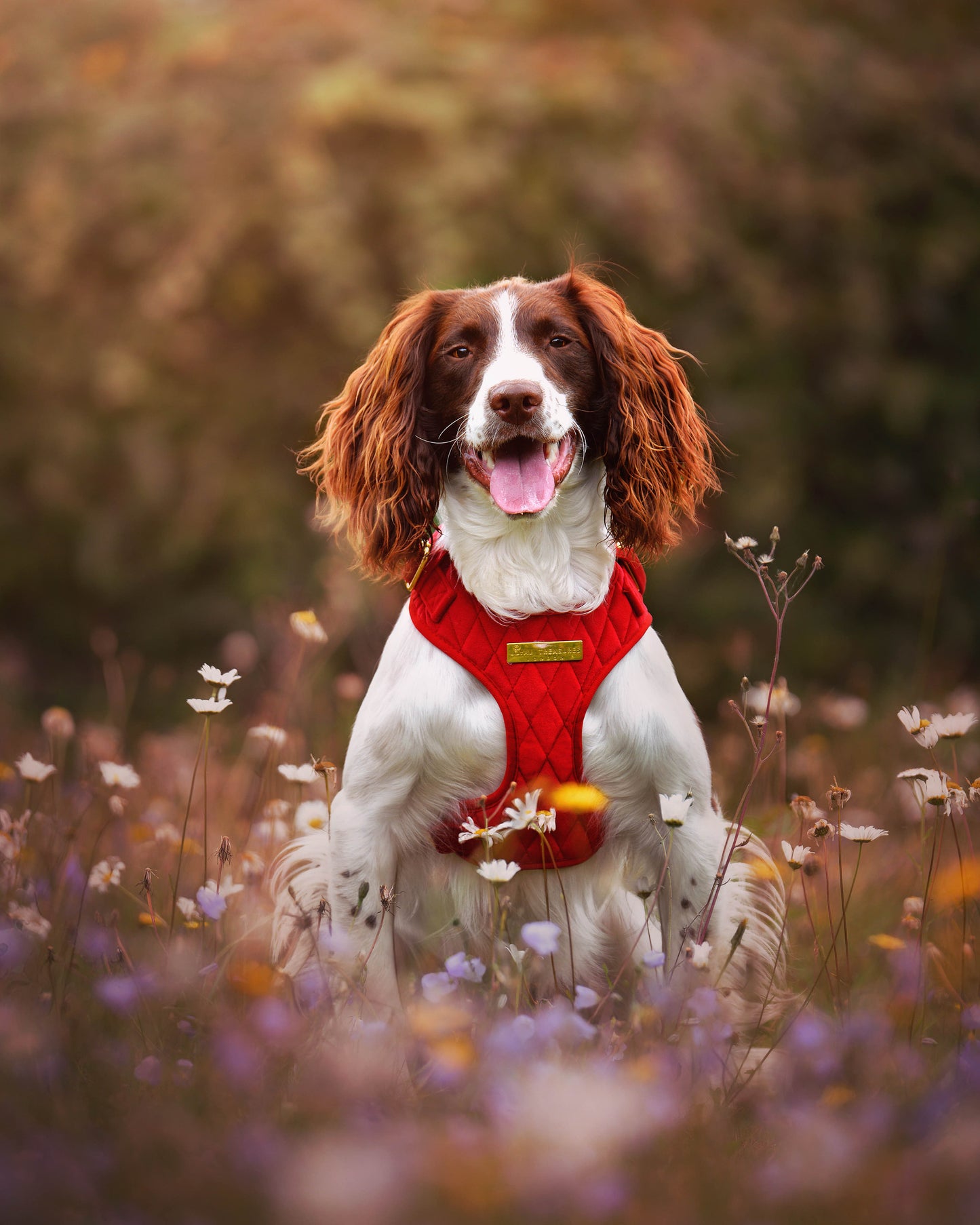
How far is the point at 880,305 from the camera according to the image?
20.0 feet

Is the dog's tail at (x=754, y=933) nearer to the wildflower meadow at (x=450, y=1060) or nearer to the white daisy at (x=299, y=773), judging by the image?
the wildflower meadow at (x=450, y=1060)

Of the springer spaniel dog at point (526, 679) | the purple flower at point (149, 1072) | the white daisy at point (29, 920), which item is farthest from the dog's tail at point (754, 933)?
the white daisy at point (29, 920)

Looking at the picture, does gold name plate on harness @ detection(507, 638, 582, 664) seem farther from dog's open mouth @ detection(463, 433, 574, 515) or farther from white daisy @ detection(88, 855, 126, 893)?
white daisy @ detection(88, 855, 126, 893)

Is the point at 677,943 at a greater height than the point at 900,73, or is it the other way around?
the point at 900,73

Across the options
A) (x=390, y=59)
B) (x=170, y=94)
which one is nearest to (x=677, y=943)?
(x=390, y=59)

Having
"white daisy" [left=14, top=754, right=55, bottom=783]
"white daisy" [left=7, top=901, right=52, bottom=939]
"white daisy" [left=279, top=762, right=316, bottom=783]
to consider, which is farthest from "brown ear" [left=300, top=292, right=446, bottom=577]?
"white daisy" [left=7, top=901, right=52, bottom=939]

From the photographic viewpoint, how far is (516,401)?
98.8 inches

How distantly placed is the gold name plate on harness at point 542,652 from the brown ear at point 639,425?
0.37m

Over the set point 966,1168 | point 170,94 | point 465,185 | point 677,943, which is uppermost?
point 170,94

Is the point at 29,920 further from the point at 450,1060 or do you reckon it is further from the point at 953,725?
the point at 953,725

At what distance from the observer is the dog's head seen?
2652 millimetres

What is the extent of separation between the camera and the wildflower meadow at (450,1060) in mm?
1381

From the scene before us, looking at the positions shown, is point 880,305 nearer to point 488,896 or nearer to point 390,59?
point 390,59

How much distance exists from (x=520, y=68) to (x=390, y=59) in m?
0.72
